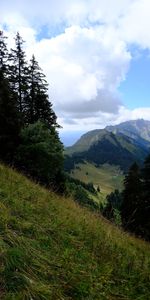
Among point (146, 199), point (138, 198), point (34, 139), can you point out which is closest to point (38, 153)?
point (34, 139)

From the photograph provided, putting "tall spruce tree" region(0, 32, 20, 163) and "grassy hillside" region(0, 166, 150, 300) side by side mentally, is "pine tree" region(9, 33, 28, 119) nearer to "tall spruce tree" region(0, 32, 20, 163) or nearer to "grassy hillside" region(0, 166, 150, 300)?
"tall spruce tree" region(0, 32, 20, 163)

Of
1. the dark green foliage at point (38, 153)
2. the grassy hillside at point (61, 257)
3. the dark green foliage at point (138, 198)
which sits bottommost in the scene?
the dark green foliage at point (138, 198)

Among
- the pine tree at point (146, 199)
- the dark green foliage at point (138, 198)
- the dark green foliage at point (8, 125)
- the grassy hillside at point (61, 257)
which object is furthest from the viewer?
the pine tree at point (146, 199)

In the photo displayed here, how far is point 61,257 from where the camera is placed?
623 centimetres

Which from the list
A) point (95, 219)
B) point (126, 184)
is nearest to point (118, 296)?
point (95, 219)

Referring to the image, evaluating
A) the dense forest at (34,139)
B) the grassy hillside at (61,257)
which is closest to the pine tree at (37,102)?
the dense forest at (34,139)

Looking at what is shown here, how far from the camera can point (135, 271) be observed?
6.93 m

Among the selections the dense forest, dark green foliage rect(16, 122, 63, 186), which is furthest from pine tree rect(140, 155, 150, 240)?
dark green foliage rect(16, 122, 63, 186)

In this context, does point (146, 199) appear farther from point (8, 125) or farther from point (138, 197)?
point (8, 125)

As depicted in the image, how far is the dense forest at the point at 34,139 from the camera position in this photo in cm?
3347

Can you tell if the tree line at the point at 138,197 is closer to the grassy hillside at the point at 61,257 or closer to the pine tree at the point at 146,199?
the pine tree at the point at 146,199

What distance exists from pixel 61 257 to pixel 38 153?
27355 mm

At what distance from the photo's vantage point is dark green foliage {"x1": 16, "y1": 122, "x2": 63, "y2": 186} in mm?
33188

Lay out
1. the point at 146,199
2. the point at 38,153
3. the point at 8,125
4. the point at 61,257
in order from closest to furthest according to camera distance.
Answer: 1. the point at 61,257
2. the point at 38,153
3. the point at 8,125
4. the point at 146,199
